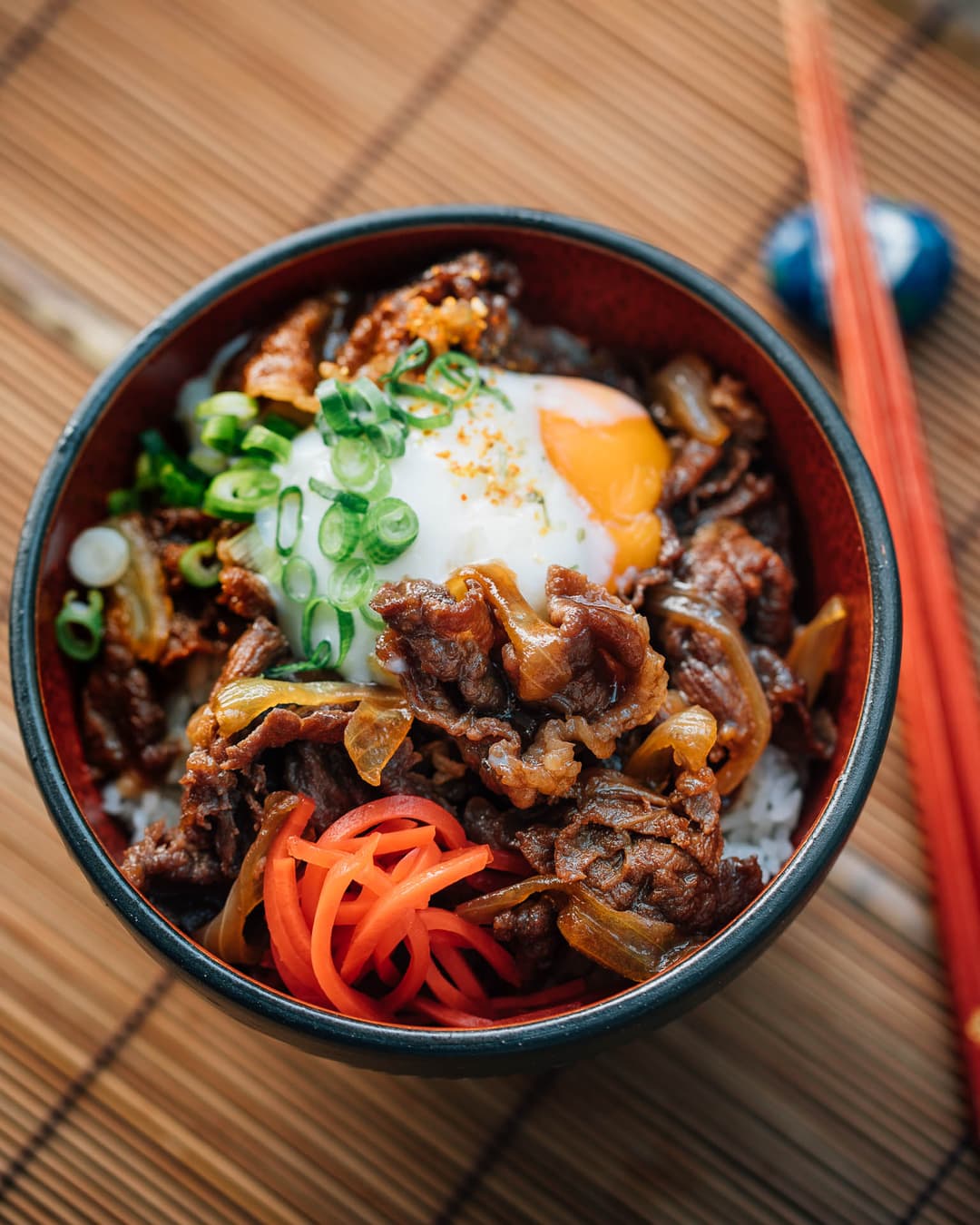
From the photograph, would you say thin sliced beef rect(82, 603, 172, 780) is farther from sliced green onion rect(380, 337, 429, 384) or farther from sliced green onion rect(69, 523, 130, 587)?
sliced green onion rect(380, 337, 429, 384)

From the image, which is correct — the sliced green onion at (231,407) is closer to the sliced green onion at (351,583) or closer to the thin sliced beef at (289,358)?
the thin sliced beef at (289,358)

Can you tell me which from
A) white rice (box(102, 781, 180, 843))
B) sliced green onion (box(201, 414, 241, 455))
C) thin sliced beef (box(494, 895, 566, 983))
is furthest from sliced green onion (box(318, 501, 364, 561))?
thin sliced beef (box(494, 895, 566, 983))

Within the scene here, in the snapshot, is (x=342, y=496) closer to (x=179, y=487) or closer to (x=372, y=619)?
(x=372, y=619)

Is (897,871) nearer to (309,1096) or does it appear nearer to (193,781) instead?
(309,1096)

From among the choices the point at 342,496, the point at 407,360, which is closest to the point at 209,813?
the point at 342,496

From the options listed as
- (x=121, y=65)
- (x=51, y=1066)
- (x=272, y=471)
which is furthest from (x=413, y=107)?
(x=51, y=1066)
